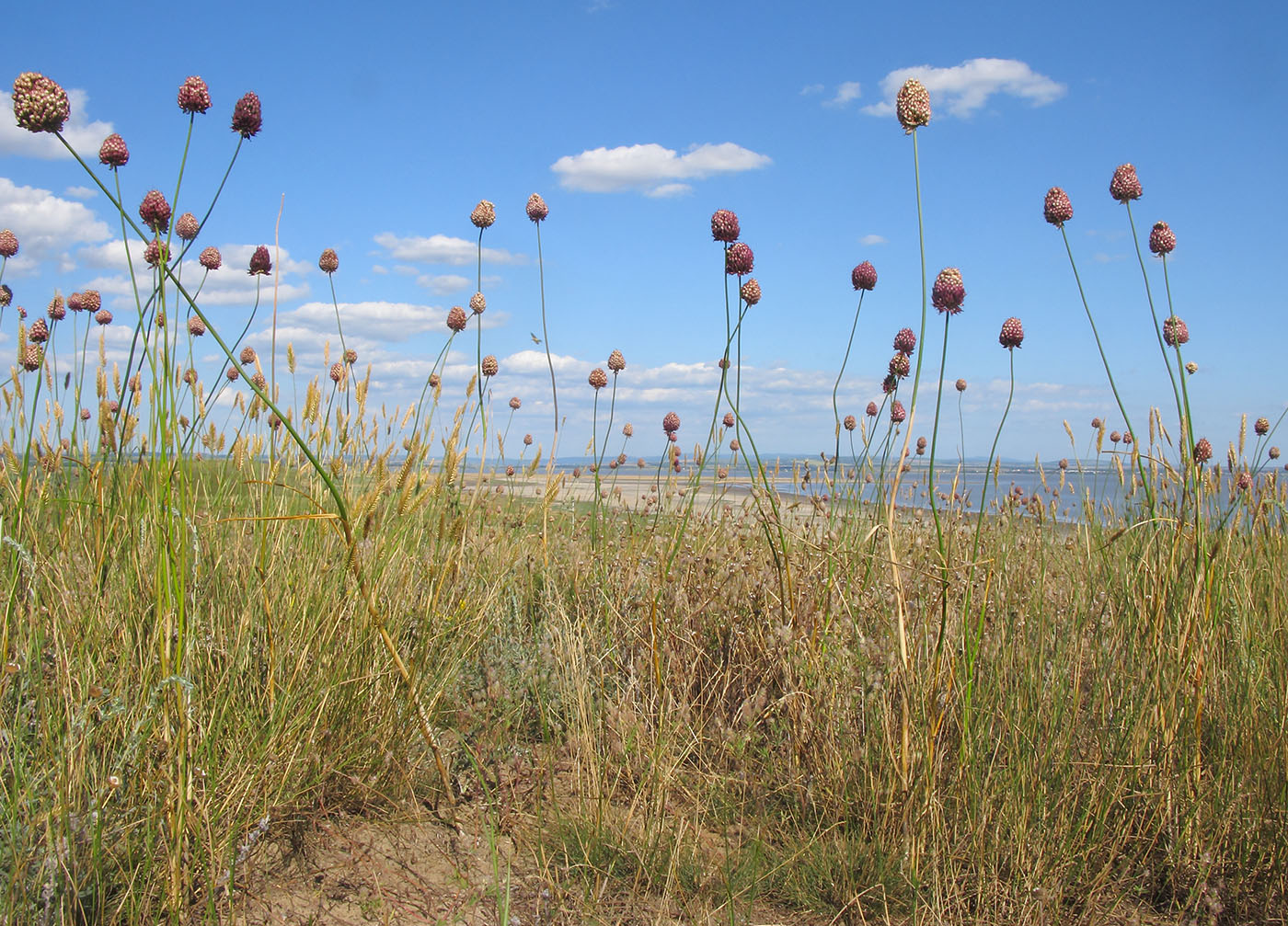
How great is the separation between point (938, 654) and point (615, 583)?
68.4 inches

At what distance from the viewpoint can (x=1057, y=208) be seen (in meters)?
2.76

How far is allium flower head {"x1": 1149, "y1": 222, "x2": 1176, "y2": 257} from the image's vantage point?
308 cm

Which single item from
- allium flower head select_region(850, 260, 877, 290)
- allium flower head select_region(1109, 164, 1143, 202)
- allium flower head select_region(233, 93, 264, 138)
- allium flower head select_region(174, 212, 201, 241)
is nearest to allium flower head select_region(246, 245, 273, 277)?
allium flower head select_region(174, 212, 201, 241)

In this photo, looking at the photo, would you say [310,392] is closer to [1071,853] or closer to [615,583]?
[615,583]

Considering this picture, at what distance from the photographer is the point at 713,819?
2516 millimetres

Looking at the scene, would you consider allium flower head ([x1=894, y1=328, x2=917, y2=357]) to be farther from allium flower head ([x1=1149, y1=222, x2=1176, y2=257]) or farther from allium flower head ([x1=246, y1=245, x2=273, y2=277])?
allium flower head ([x1=246, y1=245, x2=273, y2=277])

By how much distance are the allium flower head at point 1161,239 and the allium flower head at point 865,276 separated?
3.21ft

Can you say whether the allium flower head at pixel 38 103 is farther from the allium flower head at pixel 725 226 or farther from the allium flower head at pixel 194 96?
the allium flower head at pixel 725 226

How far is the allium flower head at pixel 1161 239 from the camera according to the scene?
3.08 metres

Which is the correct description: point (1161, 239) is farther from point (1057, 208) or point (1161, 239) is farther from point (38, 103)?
point (38, 103)

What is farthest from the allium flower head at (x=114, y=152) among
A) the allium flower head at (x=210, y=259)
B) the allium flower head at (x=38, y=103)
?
the allium flower head at (x=210, y=259)

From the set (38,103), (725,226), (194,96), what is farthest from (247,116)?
(725,226)

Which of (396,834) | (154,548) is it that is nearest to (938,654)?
(396,834)

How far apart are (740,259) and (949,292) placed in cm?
70
